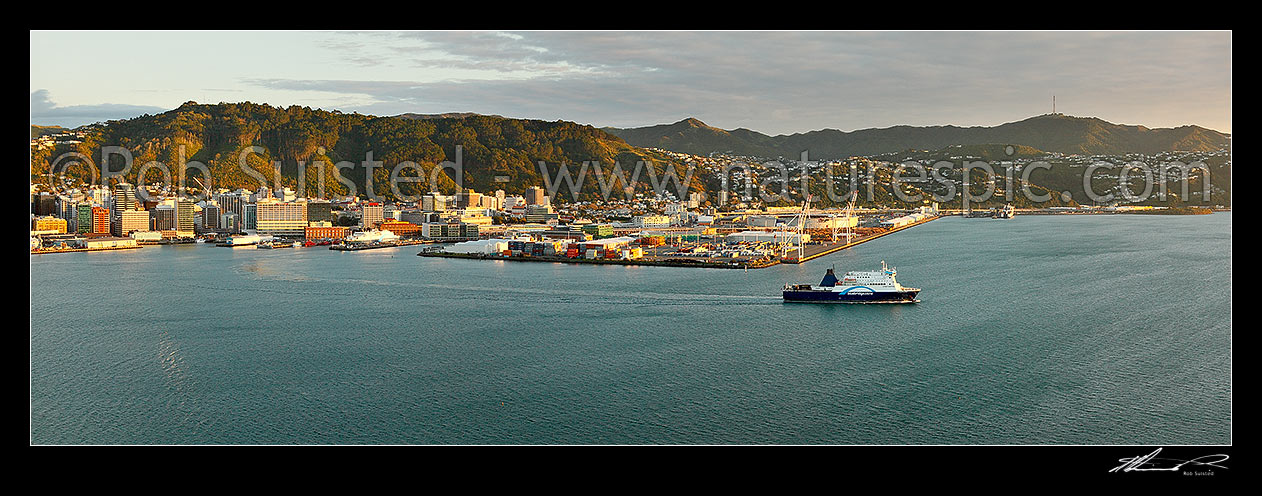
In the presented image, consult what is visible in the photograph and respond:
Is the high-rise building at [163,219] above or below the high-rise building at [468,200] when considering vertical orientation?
below

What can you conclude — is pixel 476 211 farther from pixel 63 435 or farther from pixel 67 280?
pixel 63 435

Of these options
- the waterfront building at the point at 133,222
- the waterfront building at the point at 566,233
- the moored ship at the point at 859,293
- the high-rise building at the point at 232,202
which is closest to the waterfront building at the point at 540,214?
the waterfront building at the point at 566,233

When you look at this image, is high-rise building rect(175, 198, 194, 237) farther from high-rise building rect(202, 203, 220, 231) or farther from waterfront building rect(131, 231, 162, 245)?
high-rise building rect(202, 203, 220, 231)

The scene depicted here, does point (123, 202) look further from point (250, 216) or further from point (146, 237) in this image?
point (250, 216)

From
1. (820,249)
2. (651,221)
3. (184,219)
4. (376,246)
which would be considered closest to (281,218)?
(184,219)

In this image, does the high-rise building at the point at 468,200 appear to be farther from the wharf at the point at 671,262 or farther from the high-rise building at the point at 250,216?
the wharf at the point at 671,262
